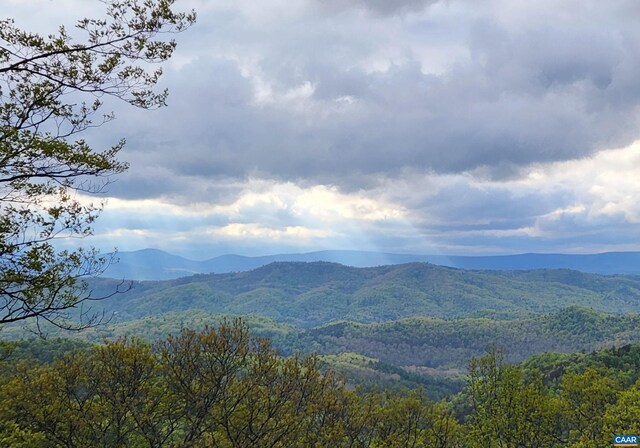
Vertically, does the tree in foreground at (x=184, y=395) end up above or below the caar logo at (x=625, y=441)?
above

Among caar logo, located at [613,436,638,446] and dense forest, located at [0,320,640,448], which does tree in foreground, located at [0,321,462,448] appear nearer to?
dense forest, located at [0,320,640,448]

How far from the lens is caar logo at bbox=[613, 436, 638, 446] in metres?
34.2

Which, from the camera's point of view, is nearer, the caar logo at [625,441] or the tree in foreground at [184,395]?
the tree in foreground at [184,395]

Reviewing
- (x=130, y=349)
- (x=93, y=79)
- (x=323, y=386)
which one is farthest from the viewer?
(x=323, y=386)

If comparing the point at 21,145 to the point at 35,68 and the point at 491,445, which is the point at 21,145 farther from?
the point at 491,445

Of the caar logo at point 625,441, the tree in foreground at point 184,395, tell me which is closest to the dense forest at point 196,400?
the tree in foreground at point 184,395

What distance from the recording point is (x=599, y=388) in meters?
42.8

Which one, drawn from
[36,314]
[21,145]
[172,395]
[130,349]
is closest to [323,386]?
[172,395]

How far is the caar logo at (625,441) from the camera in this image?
34.2 metres

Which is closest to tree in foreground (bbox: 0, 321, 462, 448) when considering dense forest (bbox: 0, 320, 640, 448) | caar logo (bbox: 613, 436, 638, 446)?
dense forest (bbox: 0, 320, 640, 448)

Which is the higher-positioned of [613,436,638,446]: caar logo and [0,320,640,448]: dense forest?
[0,320,640,448]: dense forest

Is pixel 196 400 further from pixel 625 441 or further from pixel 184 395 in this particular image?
pixel 625 441

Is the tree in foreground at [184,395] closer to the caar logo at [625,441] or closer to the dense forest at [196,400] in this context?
the dense forest at [196,400]

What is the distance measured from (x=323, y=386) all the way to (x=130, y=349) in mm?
14417
